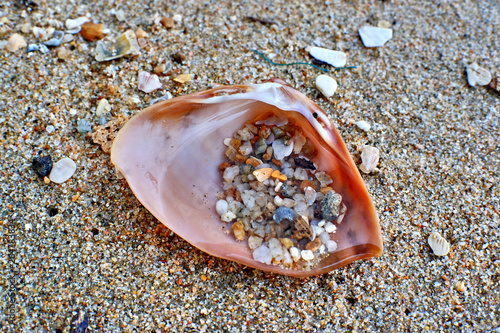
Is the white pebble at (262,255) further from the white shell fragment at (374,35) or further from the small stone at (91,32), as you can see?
the small stone at (91,32)

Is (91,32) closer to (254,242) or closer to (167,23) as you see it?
(167,23)

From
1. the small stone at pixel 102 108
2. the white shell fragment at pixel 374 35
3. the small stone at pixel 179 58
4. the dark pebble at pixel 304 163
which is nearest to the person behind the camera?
the dark pebble at pixel 304 163

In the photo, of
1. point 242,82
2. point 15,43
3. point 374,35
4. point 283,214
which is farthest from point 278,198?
point 15,43

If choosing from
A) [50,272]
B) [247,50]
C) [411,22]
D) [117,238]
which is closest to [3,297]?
[50,272]

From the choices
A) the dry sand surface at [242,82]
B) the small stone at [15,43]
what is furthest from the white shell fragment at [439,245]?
the small stone at [15,43]

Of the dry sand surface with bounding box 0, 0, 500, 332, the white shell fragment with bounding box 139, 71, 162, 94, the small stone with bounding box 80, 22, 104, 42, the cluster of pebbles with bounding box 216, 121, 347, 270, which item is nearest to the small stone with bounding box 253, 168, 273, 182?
the cluster of pebbles with bounding box 216, 121, 347, 270
